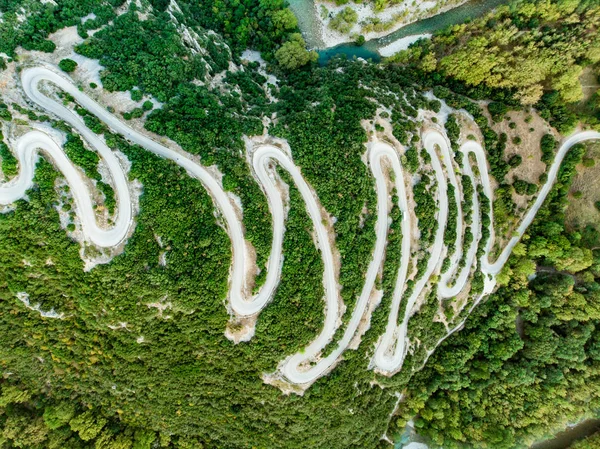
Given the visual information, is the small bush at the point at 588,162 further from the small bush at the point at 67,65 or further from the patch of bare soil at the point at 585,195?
the small bush at the point at 67,65

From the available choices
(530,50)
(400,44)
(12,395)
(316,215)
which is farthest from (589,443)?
(12,395)

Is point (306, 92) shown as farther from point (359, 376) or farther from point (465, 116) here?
point (359, 376)

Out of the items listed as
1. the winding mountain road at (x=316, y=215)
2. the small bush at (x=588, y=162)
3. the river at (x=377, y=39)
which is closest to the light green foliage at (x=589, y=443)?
the winding mountain road at (x=316, y=215)

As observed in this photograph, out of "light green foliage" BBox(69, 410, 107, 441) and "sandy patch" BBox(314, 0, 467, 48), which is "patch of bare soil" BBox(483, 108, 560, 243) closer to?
"sandy patch" BBox(314, 0, 467, 48)

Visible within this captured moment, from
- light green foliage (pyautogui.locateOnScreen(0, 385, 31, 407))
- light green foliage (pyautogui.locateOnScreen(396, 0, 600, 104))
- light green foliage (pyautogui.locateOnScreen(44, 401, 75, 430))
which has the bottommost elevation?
light green foliage (pyautogui.locateOnScreen(44, 401, 75, 430))

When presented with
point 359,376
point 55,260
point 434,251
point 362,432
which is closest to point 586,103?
point 434,251

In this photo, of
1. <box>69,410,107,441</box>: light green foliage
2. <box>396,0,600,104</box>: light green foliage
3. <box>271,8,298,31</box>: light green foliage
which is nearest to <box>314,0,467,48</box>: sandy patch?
<box>271,8,298,31</box>: light green foliage

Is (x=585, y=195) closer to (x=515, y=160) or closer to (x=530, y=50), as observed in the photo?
(x=515, y=160)
